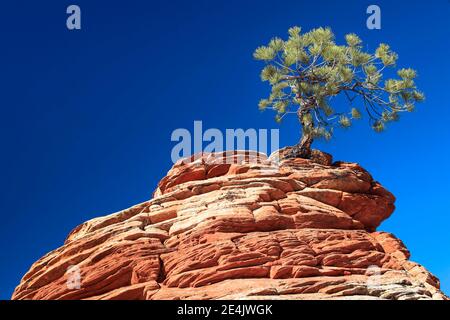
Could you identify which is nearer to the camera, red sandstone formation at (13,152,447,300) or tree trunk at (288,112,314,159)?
red sandstone formation at (13,152,447,300)

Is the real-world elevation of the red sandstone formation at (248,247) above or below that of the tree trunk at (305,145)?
below

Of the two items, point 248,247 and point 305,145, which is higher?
point 305,145

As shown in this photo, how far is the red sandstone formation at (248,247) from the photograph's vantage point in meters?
18.1

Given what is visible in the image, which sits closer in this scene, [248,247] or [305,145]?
[248,247]

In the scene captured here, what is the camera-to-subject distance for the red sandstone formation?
18.1m

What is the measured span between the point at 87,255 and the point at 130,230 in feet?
6.01

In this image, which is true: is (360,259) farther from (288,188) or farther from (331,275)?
(288,188)

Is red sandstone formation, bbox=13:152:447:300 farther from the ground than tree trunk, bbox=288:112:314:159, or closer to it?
closer to it

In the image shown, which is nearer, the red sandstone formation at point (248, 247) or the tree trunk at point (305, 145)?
the red sandstone formation at point (248, 247)

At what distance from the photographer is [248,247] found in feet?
64.0
